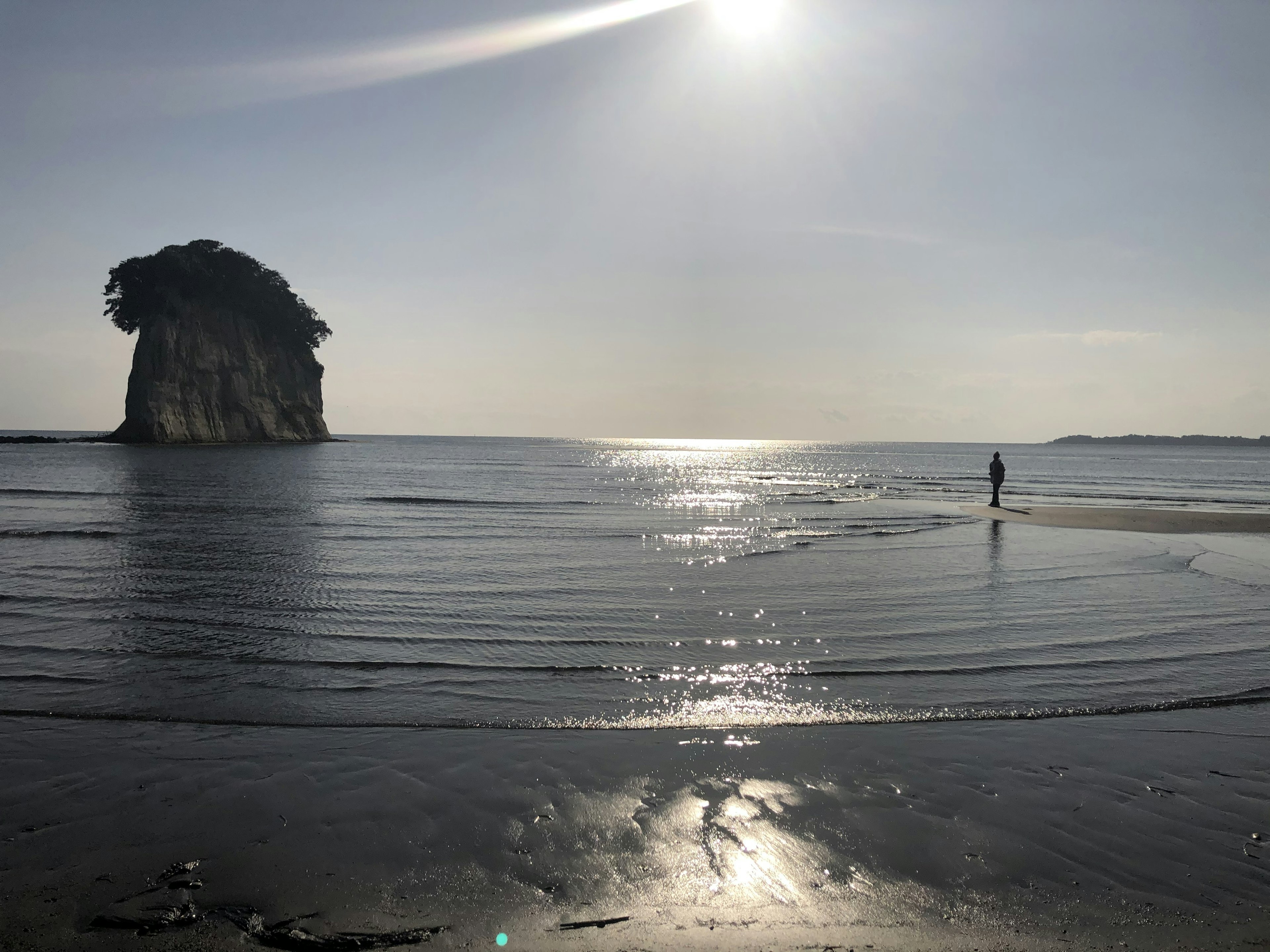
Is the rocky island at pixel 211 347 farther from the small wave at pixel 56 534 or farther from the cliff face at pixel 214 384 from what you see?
the small wave at pixel 56 534

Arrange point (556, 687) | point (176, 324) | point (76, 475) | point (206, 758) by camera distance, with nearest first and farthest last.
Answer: point (206, 758), point (556, 687), point (76, 475), point (176, 324)

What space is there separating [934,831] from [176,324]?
109871mm

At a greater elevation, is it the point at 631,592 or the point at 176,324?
the point at 176,324

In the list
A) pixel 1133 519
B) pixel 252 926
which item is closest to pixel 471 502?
pixel 1133 519

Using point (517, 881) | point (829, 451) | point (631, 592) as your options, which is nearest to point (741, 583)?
point (631, 592)

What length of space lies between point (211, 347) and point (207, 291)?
8958mm

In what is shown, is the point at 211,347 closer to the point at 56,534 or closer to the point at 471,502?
the point at 471,502

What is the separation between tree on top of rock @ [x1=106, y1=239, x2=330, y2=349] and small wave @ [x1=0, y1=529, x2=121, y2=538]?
86726 mm

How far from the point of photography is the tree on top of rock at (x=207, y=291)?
9512 cm

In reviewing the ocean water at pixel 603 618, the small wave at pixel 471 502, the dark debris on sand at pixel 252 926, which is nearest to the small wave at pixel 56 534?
the ocean water at pixel 603 618

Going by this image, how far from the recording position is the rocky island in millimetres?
91125

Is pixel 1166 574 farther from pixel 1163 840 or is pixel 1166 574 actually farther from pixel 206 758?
pixel 206 758

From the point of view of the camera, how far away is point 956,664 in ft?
30.3

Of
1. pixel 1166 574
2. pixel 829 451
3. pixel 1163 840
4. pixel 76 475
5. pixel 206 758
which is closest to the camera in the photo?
pixel 1163 840
